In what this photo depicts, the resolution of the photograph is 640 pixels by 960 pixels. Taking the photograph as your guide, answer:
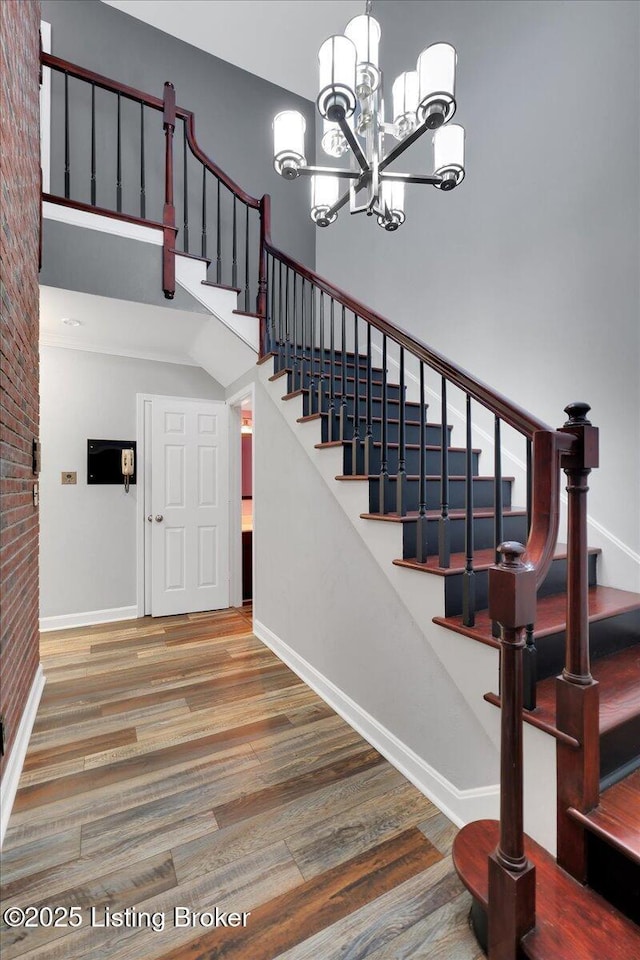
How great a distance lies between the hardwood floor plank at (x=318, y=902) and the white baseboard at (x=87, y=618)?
2973 millimetres

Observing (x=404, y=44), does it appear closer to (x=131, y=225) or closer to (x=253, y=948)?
(x=131, y=225)

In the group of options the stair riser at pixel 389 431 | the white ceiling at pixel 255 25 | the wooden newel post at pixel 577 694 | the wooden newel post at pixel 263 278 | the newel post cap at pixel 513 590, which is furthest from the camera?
the white ceiling at pixel 255 25

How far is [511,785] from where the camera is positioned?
1.06m

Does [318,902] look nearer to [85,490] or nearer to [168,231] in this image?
[85,490]

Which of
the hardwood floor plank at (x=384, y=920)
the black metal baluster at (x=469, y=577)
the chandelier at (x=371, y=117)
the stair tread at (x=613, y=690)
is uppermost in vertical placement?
the chandelier at (x=371, y=117)

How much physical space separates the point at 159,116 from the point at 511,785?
566 centimetres

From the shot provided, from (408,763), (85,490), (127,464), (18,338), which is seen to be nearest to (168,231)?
(18,338)

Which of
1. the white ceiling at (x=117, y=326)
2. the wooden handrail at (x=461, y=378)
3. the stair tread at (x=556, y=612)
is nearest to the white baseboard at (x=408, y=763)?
the stair tread at (x=556, y=612)

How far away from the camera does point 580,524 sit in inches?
46.5

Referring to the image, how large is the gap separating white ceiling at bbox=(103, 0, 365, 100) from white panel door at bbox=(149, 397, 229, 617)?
352cm

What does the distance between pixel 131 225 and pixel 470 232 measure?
A: 2.27m

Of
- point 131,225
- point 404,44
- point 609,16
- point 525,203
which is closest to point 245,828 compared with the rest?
point 131,225

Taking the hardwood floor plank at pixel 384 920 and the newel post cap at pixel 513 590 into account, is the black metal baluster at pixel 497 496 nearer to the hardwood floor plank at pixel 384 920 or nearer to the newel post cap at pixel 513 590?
the newel post cap at pixel 513 590

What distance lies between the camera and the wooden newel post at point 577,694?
3.89 feet
